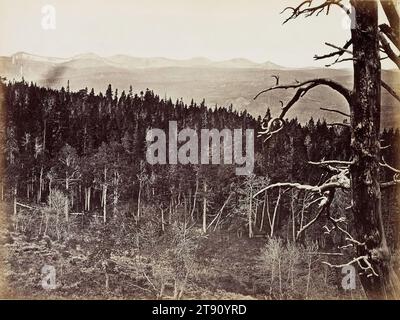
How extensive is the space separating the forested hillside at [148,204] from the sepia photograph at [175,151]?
0.01 metres

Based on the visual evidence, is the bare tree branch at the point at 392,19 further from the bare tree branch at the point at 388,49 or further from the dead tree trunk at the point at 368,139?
the dead tree trunk at the point at 368,139

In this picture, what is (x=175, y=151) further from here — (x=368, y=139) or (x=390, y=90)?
(x=390, y=90)

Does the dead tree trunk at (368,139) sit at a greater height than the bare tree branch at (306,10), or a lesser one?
lesser

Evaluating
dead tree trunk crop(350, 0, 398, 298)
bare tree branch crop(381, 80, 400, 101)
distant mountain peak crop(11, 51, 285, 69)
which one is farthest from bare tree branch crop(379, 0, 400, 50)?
distant mountain peak crop(11, 51, 285, 69)

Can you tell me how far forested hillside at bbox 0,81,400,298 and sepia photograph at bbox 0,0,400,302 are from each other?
12 mm

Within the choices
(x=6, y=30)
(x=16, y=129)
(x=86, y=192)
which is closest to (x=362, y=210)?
(x=86, y=192)

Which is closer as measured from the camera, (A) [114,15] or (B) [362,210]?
(B) [362,210]

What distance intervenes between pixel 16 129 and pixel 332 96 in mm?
2646

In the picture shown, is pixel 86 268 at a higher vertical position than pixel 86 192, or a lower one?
lower

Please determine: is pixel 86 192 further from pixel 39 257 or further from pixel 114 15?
pixel 114 15

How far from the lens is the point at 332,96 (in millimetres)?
4453

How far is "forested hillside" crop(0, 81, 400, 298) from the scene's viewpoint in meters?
4.44

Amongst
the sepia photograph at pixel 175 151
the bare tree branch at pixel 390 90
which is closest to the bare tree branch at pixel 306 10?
the sepia photograph at pixel 175 151

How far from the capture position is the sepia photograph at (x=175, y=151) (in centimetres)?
444
